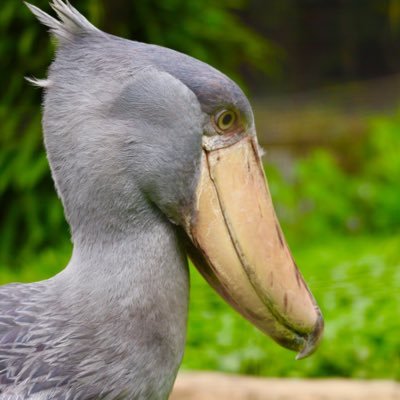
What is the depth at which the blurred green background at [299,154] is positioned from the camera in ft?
13.9

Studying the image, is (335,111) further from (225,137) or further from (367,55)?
(225,137)

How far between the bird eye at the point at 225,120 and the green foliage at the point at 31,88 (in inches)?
150

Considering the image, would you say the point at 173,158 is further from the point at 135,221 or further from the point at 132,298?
the point at 132,298

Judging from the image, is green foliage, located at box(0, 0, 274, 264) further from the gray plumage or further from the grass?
the gray plumage

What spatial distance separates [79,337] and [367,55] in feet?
24.9

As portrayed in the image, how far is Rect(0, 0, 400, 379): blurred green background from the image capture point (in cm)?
425

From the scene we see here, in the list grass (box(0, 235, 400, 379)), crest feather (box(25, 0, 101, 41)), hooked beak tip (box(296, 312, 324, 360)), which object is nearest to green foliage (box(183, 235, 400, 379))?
grass (box(0, 235, 400, 379))

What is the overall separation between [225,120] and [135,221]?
27 cm

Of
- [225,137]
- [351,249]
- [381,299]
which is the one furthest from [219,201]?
[351,249]

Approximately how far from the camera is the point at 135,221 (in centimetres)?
211

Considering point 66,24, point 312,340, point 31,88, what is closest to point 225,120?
point 66,24

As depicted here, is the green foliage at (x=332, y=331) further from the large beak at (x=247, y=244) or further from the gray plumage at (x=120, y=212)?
the gray plumage at (x=120, y=212)

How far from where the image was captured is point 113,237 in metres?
2.11

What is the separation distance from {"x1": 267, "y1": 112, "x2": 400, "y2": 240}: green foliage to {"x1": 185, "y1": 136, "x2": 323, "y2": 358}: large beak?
14.0 feet
